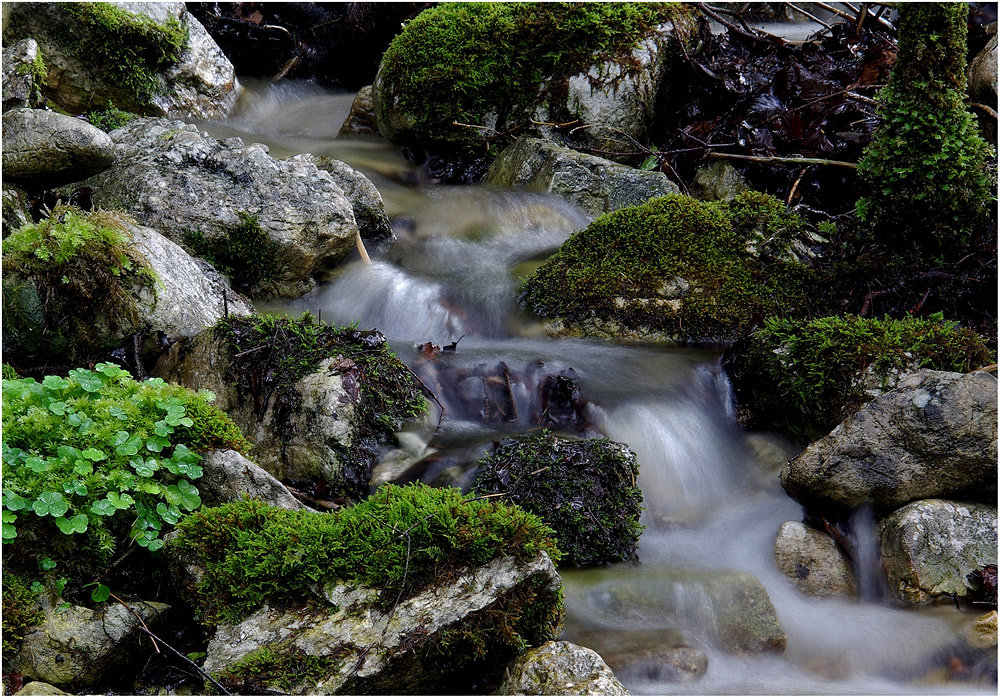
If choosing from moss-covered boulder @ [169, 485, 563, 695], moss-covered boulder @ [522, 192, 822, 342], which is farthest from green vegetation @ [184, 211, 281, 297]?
moss-covered boulder @ [169, 485, 563, 695]

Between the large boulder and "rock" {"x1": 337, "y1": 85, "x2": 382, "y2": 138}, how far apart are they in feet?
5.50

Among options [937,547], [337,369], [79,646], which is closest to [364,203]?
[337,369]

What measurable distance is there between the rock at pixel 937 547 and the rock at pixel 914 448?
5.3 inches

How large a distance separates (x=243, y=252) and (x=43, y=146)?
186 cm

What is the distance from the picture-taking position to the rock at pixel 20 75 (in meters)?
6.72

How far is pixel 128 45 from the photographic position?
922cm

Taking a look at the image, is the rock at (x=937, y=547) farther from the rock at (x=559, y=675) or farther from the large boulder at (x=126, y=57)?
the large boulder at (x=126, y=57)

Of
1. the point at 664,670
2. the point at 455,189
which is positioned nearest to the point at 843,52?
the point at 455,189

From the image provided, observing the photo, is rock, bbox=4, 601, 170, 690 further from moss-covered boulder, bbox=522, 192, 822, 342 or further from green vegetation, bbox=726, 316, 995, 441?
green vegetation, bbox=726, 316, 995, 441

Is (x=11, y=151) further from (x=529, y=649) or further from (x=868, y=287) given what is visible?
(x=868, y=287)

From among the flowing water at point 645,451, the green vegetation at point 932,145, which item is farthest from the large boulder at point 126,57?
the green vegetation at point 932,145

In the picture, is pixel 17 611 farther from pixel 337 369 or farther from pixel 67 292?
pixel 67 292

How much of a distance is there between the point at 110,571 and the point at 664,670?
2647 mm

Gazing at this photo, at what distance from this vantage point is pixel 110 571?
3432 millimetres
